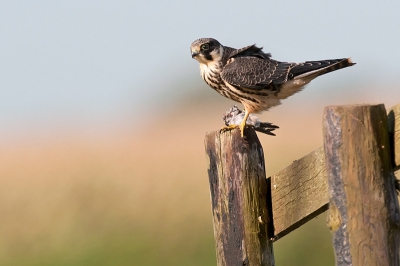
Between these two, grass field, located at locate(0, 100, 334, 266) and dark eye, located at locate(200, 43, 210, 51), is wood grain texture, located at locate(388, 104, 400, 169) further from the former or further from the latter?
grass field, located at locate(0, 100, 334, 266)

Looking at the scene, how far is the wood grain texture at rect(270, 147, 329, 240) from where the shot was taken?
2.66m

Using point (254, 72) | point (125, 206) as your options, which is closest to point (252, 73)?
point (254, 72)

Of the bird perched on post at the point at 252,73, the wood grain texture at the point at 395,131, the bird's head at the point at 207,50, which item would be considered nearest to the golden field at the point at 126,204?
the bird perched on post at the point at 252,73

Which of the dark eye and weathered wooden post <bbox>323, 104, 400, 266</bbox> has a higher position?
the dark eye

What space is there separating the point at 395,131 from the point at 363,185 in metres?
0.22

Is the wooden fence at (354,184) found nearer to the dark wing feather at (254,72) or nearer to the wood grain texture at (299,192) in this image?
the wood grain texture at (299,192)

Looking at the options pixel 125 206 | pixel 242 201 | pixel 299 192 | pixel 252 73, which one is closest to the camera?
pixel 299 192

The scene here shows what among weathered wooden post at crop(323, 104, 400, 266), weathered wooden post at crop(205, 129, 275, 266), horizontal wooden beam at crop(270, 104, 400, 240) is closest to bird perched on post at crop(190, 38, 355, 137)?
weathered wooden post at crop(205, 129, 275, 266)

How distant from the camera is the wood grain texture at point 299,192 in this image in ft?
8.73

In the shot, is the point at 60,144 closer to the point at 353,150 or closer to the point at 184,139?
the point at 184,139

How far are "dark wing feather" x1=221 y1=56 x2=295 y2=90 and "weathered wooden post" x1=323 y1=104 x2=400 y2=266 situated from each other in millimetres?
2501

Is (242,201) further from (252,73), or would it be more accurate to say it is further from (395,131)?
(252,73)

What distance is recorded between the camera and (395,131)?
7.55 ft

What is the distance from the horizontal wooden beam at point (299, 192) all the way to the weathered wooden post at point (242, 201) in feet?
0.21
